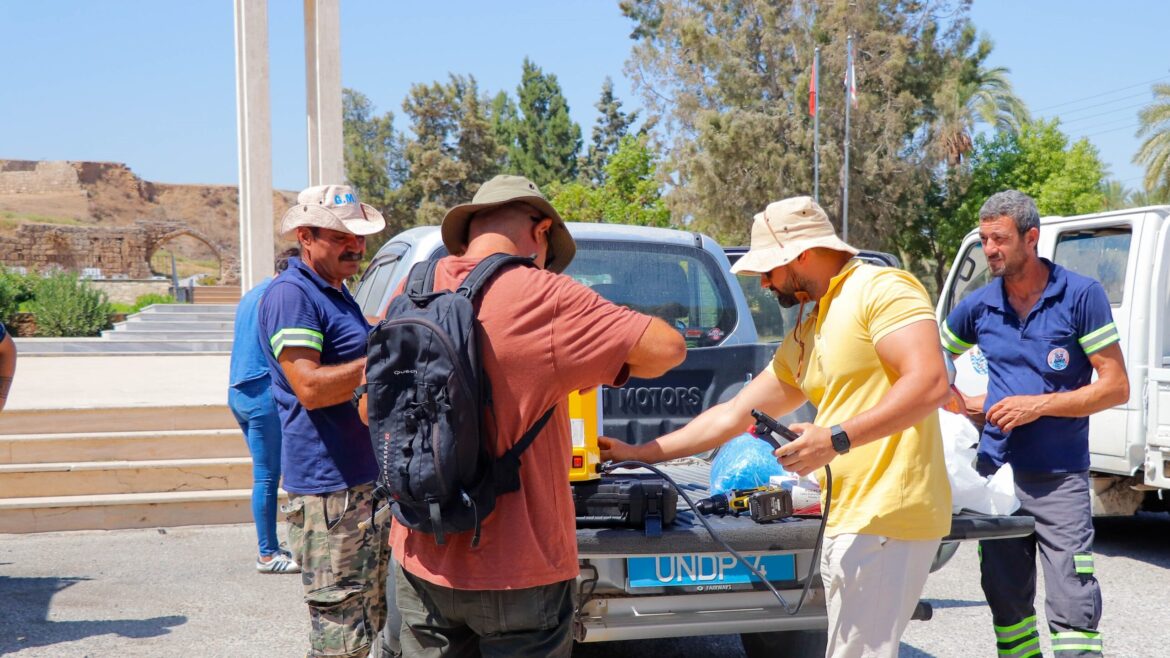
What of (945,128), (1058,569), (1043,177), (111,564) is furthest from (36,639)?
(1043,177)

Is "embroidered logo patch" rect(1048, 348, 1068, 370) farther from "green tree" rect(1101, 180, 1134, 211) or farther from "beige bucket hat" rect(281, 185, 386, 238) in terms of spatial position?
"green tree" rect(1101, 180, 1134, 211)

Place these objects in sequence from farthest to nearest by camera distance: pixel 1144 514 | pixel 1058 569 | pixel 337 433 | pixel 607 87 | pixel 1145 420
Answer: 1. pixel 607 87
2. pixel 1144 514
3. pixel 1145 420
4. pixel 1058 569
5. pixel 337 433

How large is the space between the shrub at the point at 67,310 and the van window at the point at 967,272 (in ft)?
68.1

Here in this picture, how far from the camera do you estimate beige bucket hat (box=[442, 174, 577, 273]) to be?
2.39m

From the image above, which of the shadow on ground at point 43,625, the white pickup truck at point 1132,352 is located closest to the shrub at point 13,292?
the shadow on ground at point 43,625

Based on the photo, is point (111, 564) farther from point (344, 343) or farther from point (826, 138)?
point (826, 138)

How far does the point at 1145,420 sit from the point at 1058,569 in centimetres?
349

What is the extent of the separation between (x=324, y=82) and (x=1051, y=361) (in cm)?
2027

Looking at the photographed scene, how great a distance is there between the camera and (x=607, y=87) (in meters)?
77.0

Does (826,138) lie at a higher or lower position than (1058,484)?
higher

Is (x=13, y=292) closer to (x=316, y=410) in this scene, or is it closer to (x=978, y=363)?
(x=978, y=363)

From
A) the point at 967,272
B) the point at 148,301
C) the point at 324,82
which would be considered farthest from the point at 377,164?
the point at 967,272

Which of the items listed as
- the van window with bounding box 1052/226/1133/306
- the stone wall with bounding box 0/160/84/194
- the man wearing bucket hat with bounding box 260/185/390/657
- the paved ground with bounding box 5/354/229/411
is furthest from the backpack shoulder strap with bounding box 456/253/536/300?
the stone wall with bounding box 0/160/84/194

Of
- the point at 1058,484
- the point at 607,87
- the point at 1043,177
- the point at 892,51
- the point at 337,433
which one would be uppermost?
the point at 607,87
